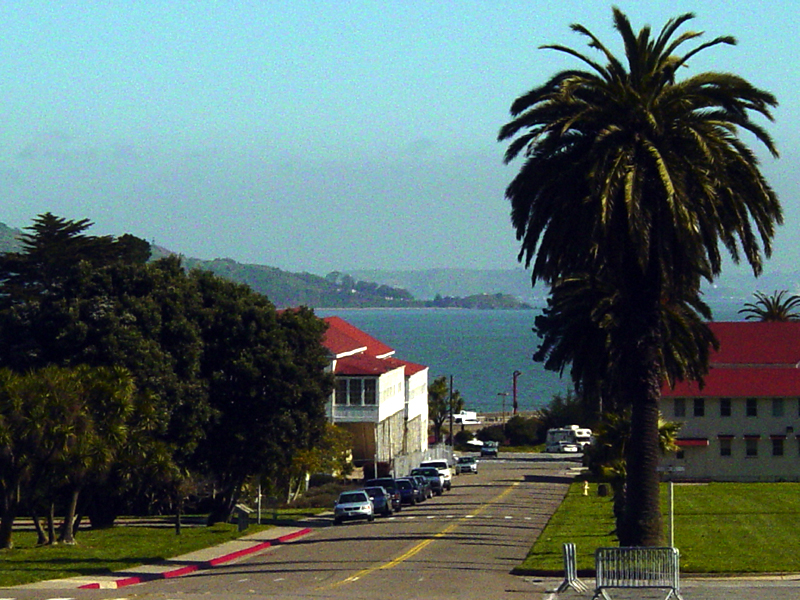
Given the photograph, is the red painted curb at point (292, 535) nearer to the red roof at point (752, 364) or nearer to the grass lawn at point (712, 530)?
the grass lawn at point (712, 530)

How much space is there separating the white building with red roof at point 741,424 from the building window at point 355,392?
1977 cm

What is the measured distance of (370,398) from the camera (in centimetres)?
7331

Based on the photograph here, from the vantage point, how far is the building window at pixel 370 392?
73188 millimetres

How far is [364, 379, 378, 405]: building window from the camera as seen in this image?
7319cm

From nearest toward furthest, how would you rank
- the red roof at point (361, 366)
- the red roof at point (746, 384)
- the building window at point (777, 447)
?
1. the red roof at point (361, 366)
2. the red roof at point (746, 384)
3. the building window at point (777, 447)

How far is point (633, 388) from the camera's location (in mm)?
30891

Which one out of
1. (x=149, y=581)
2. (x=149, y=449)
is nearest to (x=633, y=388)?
(x=149, y=581)

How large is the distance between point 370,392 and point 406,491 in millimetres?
13555

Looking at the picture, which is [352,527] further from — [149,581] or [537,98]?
[537,98]

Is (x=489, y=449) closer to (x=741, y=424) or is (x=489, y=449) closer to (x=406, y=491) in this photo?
(x=741, y=424)

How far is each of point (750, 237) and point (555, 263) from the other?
4.96m

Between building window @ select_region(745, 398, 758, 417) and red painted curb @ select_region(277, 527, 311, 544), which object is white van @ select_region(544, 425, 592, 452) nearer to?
building window @ select_region(745, 398, 758, 417)

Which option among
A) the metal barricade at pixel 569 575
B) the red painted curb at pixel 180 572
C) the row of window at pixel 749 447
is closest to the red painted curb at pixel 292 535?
the red painted curb at pixel 180 572

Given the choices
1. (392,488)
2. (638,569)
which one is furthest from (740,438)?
(638,569)
